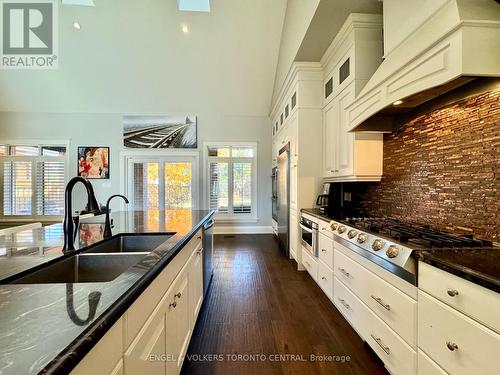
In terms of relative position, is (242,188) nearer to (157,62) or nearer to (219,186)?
(219,186)

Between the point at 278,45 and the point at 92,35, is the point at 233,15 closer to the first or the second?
the point at 278,45

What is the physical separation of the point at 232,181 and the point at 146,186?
2.14 meters

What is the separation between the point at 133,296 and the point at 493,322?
122cm

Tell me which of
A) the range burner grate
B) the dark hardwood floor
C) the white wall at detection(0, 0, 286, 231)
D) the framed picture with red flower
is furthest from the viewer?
the framed picture with red flower

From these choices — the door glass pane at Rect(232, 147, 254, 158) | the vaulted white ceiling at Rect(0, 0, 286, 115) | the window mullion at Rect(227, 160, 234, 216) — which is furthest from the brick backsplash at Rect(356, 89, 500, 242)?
the window mullion at Rect(227, 160, 234, 216)

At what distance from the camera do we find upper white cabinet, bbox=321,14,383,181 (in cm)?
231

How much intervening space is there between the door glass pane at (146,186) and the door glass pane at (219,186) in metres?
1.36

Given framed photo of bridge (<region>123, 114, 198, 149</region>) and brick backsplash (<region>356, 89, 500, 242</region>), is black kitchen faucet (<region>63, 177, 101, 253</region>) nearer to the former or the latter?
brick backsplash (<region>356, 89, 500, 242</region>)

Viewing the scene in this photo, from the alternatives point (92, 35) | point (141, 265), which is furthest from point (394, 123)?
point (92, 35)

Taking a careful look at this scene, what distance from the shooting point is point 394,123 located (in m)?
2.20

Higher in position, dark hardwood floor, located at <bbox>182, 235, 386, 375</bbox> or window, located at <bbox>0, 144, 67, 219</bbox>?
window, located at <bbox>0, 144, 67, 219</bbox>

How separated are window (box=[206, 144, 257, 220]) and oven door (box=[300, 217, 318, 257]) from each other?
9.44ft

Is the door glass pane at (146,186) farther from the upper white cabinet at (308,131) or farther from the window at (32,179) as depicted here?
the upper white cabinet at (308,131)

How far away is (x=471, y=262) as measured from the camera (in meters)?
1.01
